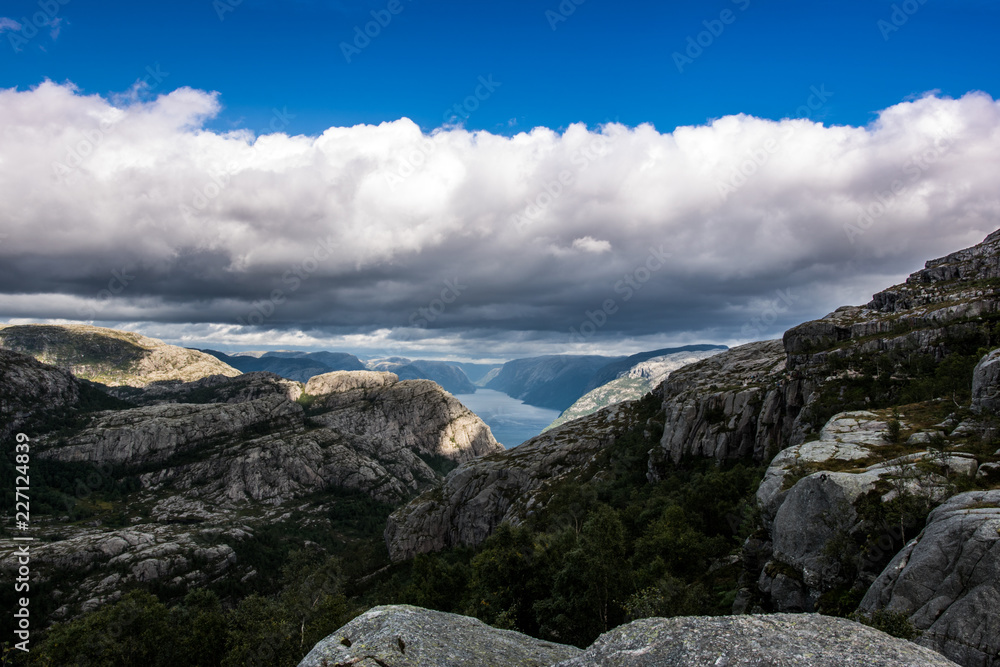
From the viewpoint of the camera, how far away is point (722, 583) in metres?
53.6

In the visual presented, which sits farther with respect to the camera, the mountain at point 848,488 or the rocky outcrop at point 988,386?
the rocky outcrop at point 988,386

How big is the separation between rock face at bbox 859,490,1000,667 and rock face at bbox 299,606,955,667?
10.1 meters

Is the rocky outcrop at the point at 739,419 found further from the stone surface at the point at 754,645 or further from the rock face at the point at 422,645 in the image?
the stone surface at the point at 754,645

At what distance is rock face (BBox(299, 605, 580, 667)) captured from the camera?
2081 cm

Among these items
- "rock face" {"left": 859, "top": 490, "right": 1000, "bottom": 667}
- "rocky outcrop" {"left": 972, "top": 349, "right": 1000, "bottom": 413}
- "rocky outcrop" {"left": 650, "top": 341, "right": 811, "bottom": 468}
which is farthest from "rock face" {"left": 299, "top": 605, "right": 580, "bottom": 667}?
"rocky outcrop" {"left": 650, "top": 341, "right": 811, "bottom": 468}

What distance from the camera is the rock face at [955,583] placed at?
A: 21109 mm

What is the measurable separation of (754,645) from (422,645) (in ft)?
49.9

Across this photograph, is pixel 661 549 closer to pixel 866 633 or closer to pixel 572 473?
pixel 866 633

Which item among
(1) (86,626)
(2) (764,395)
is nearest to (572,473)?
(2) (764,395)

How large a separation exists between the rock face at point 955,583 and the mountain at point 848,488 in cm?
7

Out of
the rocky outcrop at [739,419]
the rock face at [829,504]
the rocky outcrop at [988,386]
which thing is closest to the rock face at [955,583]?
the rock face at [829,504]

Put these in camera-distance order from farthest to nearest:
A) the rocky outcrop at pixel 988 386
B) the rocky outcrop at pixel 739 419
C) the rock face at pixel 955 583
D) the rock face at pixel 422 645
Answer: the rocky outcrop at pixel 739 419 → the rocky outcrop at pixel 988 386 → the rock face at pixel 955 583 → the rock face at pixel 422 645

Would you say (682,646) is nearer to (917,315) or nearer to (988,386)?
(988,386)

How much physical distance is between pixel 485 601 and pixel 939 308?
496 feet
